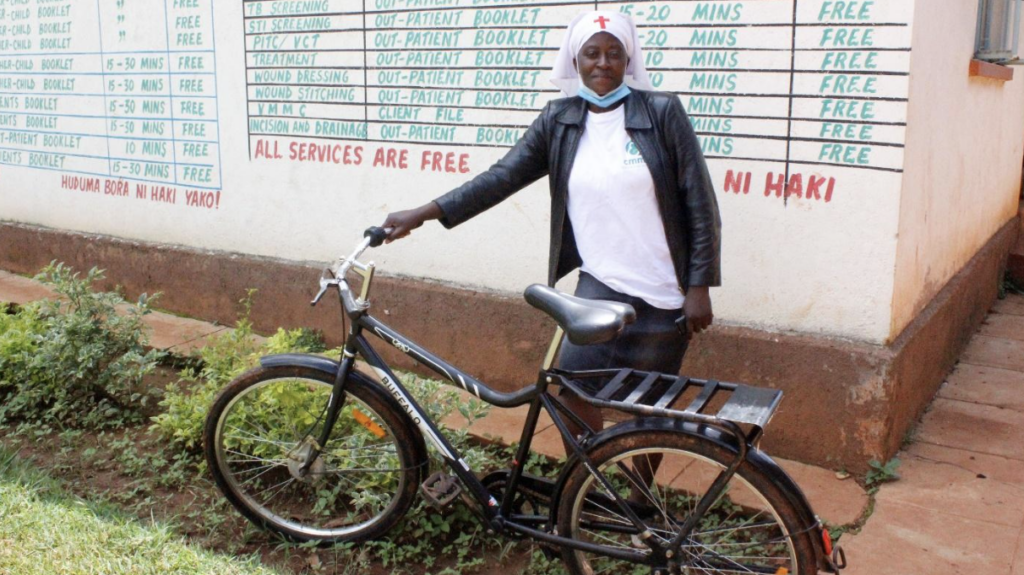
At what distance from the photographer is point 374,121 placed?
513 centimetres

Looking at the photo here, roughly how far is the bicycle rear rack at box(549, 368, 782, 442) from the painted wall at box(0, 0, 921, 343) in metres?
1.29

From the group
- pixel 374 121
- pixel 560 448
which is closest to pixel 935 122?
pixel 560 448

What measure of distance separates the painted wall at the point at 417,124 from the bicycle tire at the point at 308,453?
150cm

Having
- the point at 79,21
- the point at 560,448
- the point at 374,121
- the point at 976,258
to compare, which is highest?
the point at 79,21

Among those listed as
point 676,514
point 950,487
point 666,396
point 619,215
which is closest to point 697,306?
point 619,215

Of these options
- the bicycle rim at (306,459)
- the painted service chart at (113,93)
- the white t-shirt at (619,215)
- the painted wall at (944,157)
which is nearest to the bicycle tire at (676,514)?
the white t-shirt at (619,215)

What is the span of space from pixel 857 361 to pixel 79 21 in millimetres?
5452

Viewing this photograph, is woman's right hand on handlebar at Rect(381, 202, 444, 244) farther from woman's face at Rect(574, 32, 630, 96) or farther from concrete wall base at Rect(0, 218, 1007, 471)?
concrete wall base at Rect(0, 218, 1007, 471)

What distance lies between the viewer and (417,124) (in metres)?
4.96

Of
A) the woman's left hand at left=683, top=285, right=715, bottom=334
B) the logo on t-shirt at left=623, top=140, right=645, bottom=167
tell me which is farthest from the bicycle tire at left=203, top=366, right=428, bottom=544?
the logo on t-shirt at left=623, top=140, right=645, bottom=167

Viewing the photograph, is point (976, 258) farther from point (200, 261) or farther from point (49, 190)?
point (49, 190)

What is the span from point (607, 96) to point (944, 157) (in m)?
2.07

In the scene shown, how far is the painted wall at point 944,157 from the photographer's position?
3826 millimetres

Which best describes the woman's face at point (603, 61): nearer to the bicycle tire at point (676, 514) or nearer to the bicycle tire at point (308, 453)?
the bicycle tire at point (676, 514)
